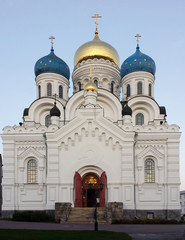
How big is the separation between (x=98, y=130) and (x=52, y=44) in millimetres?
13353

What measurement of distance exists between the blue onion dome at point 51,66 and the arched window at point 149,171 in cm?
1213

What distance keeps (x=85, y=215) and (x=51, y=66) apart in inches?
590

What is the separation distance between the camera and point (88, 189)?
2423 centimetres

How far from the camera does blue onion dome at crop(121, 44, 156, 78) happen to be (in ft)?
101

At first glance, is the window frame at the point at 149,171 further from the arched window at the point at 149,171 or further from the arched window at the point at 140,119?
the arched window at the point at 140,119

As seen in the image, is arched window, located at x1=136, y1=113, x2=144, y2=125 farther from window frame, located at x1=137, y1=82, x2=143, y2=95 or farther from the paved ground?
the paved ground

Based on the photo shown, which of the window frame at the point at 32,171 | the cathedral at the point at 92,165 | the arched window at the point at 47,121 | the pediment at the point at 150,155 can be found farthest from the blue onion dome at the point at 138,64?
the window frame at the point at 32,171

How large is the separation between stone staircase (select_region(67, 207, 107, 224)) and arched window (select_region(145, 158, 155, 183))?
14.1ft

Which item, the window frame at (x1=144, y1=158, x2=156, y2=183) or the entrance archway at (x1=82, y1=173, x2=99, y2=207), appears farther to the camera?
the window frame at (x1=144, y1=158, x2=156, y2=183)

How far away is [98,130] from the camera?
2398 cm

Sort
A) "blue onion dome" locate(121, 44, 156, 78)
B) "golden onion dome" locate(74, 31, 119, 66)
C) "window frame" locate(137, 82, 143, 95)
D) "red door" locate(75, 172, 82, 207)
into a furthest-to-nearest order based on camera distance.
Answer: "golden onion dome" locate(74, 31, 119, 66) → "blue onion dome" locate(121, 44, 156, 78) → "window frame" locate(137, 82, 143, 95) → "red door" locate(75, 172, 82, 207)

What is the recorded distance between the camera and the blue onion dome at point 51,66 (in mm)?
30922

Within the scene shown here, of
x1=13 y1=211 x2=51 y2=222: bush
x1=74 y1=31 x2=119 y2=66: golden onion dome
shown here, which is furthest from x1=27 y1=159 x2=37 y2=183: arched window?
x1=74 y1=31 x2=119 y2=66: golden onion dome

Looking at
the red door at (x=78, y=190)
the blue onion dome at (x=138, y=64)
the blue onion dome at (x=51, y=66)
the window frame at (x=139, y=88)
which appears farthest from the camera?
the blue onion dome at (x=51, y=66)
